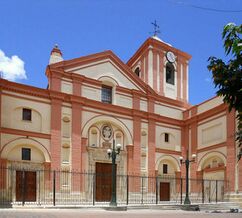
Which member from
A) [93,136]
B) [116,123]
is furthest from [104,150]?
[116,123]

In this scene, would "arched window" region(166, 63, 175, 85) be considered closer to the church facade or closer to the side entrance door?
the church facade

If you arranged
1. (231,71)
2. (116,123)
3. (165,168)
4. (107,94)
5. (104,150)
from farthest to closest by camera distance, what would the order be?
(165,168) < (107,94) < (116,123) < (104,150) < (231,71)

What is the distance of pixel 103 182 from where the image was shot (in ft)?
89.8

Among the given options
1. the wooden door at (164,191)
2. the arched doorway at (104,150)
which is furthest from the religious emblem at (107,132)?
the wooden door at (164,191)

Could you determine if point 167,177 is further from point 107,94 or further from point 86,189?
point 107,94

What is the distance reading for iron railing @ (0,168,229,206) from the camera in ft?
75.3

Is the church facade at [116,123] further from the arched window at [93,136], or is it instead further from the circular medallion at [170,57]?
the circular medallion at [170,57]

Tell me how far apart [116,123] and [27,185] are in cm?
826

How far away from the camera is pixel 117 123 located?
28.5 metres

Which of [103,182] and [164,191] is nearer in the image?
[103,182]

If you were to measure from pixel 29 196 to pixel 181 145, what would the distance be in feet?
45.3

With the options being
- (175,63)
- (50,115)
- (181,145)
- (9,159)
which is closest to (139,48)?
(175,63)

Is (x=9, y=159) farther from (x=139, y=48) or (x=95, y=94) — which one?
(x=139, y=48)

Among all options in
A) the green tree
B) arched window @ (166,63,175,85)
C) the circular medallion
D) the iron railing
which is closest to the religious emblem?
the iron railing
